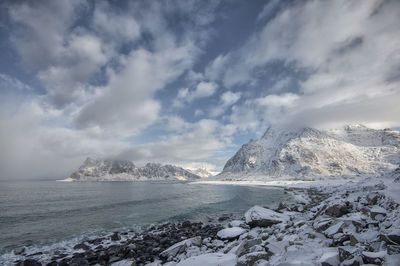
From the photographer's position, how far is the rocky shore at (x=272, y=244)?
7.06 metres

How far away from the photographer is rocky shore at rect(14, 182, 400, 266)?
7.06m

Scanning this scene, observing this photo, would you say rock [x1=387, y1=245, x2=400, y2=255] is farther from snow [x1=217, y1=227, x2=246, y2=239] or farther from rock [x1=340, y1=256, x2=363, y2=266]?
snow [x1=217, y1=227, x2=246, y2=239]

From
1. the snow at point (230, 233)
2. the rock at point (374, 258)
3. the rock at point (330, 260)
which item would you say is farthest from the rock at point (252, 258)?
the snow at point (230, 233)

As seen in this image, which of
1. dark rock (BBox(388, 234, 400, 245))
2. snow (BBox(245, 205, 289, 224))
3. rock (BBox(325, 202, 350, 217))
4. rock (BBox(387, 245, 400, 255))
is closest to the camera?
rock (BBox(387, 245, 400, 255))

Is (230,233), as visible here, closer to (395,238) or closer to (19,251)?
(395,238)

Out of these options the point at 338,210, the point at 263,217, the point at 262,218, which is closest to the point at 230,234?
the point at 262,218

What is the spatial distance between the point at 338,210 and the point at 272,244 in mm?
11025

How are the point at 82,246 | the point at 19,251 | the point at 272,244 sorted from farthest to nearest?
1. the point at 82,246
2. the point at 19,251
3. the point at 272,244

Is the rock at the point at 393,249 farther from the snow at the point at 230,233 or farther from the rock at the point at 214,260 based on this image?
the snow at the point at 230,233

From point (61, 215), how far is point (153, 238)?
81.7ft

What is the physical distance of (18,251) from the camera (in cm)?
1747

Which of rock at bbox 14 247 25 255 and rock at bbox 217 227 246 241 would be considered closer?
rock at bbox 14 247 25 255

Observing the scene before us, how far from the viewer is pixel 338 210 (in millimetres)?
16781

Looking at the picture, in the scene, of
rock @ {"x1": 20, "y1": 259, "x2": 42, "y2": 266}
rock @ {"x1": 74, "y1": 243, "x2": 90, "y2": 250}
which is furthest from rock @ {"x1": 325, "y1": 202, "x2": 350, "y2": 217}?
rock @ {"x1": 20, "y1": 259, "x2": 42, "y2": 266}
